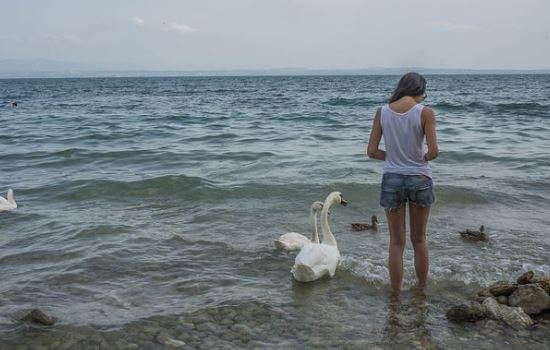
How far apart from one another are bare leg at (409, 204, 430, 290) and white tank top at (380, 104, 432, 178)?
422mm

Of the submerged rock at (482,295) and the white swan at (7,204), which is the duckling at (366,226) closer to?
the submerged rock at (482,295)

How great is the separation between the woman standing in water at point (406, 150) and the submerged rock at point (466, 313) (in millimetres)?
834

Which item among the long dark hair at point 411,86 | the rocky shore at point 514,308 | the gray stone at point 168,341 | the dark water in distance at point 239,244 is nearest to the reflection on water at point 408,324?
the dark water in distance at point 239,244

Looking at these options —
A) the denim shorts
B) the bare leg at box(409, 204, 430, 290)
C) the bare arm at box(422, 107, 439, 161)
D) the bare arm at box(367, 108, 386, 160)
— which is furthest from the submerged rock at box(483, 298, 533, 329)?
the bare arm at box(367, 108, 386, 160)

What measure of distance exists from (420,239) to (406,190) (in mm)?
699

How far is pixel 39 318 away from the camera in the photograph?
5570mm

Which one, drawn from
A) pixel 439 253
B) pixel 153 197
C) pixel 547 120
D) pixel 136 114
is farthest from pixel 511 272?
pixel 136 114

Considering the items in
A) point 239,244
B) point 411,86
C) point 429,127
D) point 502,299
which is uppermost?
point 411,86

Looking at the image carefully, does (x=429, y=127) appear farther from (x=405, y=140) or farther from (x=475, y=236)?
(x=475, y=236)

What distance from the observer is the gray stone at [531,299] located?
5.51 meters

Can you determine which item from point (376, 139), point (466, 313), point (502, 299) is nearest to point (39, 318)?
point (376, 139)

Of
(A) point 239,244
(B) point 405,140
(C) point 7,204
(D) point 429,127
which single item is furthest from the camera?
(C) point 7,204

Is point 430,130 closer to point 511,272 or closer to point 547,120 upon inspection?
point 511,272

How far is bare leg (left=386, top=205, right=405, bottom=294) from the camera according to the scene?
5680mm
